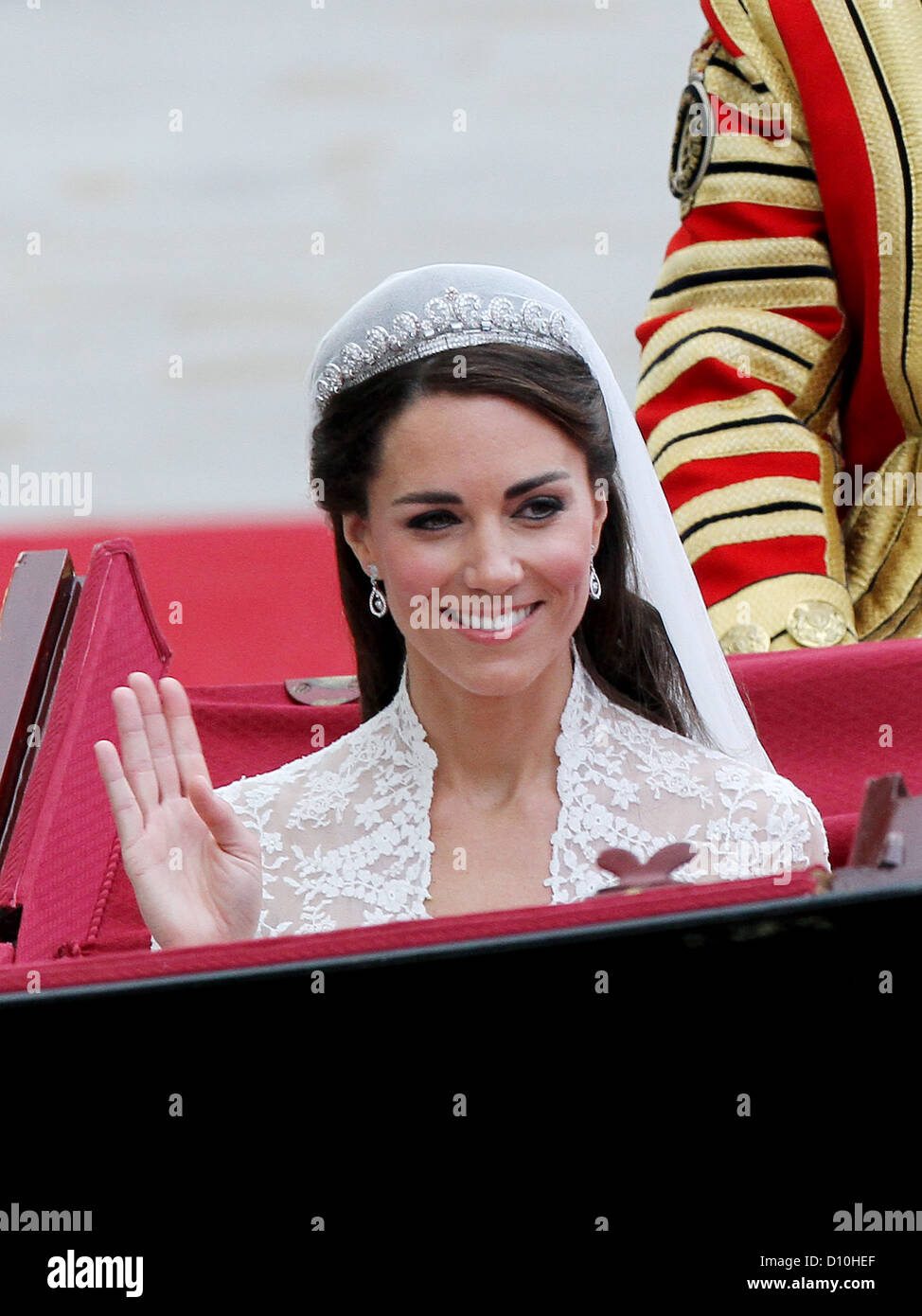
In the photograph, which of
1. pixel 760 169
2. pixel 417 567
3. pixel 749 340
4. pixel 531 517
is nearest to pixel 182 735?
pixel 417 567

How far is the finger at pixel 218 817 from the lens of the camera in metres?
1.54

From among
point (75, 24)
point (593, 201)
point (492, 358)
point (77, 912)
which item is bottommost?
point (77, 912)

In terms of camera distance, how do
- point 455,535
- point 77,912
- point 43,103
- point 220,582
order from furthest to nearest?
point 43,103, point 220,582, point 77,912, point 455,535

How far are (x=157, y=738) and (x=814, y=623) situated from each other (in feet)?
2.63

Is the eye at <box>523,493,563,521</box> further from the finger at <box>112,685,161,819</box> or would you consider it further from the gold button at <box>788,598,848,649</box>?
the gold button at <box>788,598,848,649</box>

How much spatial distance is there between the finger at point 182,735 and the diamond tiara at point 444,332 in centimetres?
31

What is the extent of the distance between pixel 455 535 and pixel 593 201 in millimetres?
4326

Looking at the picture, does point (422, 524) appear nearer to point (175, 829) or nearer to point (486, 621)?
point (486, 621)

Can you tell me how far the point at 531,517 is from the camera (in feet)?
5.34

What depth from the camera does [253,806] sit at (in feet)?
5.99

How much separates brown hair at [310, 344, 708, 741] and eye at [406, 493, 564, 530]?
0.21 feet

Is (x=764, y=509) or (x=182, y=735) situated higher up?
(x=764, y=509)

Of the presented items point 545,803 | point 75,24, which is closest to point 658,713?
point 545,803
